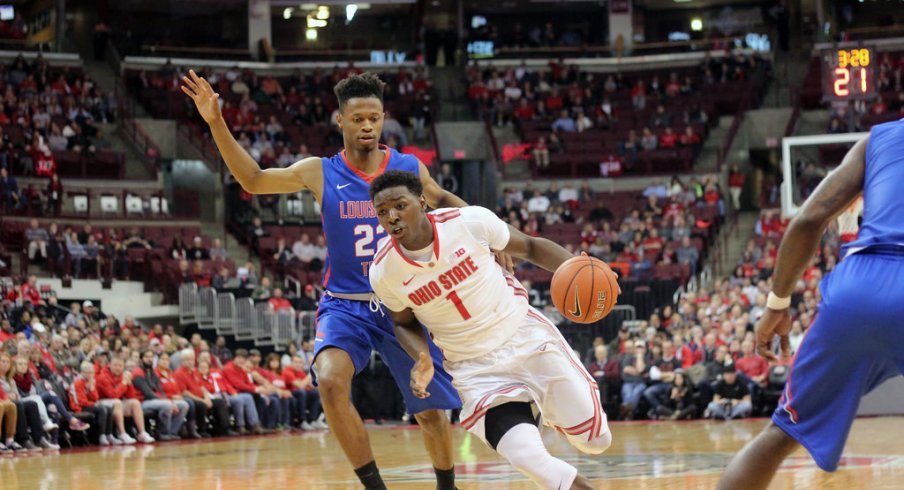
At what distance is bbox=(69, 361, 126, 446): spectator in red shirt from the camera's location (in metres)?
14.7

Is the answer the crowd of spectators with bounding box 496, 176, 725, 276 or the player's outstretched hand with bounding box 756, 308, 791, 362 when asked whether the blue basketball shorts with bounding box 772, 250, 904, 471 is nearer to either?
the player's outstretched hand with bounding box 756, 308, 791, 362

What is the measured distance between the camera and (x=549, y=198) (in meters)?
27.1

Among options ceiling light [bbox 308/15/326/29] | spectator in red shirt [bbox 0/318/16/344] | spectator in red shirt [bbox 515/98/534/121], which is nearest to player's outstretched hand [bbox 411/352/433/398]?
spectator in red shirt [bbox 0/318/16/344]

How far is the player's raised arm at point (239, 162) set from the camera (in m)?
6.31

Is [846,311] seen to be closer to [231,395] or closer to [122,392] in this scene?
[122,392]

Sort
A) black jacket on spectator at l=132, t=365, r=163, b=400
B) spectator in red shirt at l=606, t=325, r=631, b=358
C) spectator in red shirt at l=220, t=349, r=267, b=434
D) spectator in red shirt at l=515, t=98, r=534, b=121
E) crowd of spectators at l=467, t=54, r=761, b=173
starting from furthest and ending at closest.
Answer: spectator in red shirt at l=515, t=98, r=534, b=121, crowd of spectators at l=467, t=54, r=761, b=173, spectator in red shirt at l=606, t=325, r=631, b=358, spectator in red shirt at l=220, t=349, r=267, b=434, black jacket on spectator at l=132, t=365, r=163, b=400

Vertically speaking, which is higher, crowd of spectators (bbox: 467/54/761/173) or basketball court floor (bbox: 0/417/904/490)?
crowd of spectators (bbox: 467/54/761/173)

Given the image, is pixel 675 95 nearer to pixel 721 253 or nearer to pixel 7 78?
pixel 721 253

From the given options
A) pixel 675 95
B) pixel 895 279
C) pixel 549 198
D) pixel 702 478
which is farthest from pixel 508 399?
pixel 675 95

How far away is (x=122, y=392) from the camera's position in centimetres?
1512

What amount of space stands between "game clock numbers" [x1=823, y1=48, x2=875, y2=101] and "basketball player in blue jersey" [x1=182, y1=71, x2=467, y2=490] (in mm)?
15902

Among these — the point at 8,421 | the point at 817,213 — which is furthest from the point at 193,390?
the point at 817,213

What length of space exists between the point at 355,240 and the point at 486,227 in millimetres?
1101

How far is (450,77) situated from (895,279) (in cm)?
3005
